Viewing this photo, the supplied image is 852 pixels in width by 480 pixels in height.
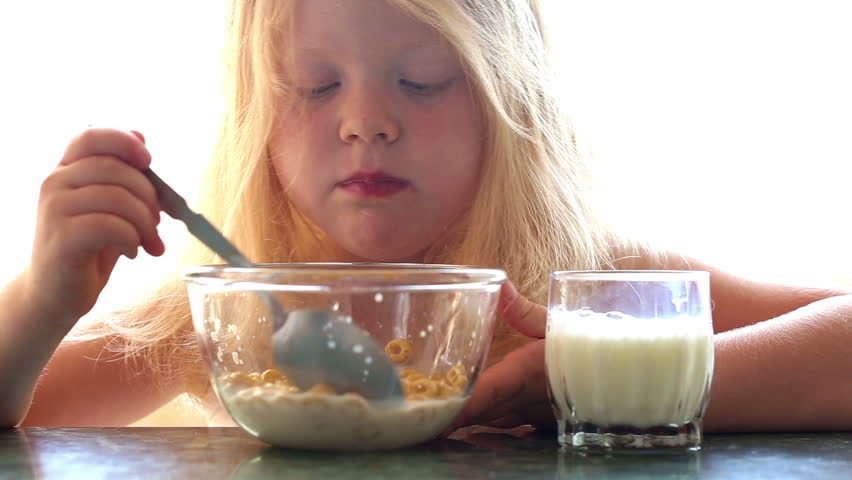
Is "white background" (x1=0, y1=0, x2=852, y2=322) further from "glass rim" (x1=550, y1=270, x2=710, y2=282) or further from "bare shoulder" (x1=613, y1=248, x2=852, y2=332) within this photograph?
"glass rim" (x1=550, y1=270, x2=710, y2=282)

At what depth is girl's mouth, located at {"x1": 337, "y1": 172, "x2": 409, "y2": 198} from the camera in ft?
3.37

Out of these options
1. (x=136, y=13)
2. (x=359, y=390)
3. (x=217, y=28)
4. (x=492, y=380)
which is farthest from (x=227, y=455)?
(x=136, y=13)

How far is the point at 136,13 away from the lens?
148 centimetres

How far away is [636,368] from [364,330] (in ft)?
0.58

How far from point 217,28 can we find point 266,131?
0.20m

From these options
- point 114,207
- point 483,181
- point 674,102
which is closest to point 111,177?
point 114,207

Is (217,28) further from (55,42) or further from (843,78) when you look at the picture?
(843,78)

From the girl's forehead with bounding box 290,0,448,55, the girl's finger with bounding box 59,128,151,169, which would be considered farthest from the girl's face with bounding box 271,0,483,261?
the girl's finger with bounding box 59,128,151,169

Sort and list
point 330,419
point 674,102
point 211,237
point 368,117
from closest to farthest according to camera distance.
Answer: point 330,419 < point 211,237 < point 368,117 < point 674,102

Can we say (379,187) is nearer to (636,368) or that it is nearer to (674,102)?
(636,368)

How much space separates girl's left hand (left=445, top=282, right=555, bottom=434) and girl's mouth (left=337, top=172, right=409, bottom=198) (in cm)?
33

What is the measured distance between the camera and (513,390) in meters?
0.71

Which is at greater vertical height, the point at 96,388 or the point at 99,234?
the point at 99,234

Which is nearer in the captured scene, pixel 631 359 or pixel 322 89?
pixel 631 359
